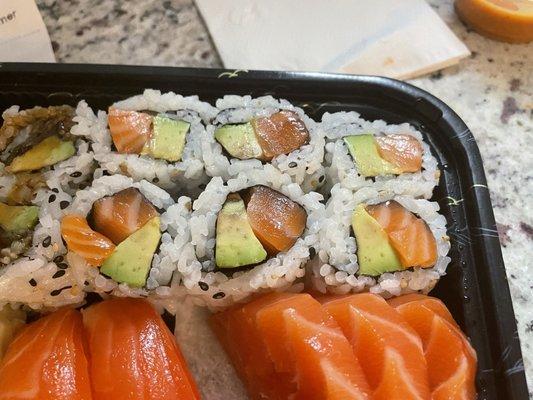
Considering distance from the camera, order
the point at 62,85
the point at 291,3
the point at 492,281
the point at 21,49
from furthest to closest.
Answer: the point at 291,3
the point at 21,49
the point at 62,85
the point at 492,281

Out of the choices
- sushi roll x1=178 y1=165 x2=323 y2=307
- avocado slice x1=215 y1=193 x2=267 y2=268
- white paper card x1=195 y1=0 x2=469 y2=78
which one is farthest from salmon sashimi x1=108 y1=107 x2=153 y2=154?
white paper card x1=195 y1=0 x2=469 y2=78

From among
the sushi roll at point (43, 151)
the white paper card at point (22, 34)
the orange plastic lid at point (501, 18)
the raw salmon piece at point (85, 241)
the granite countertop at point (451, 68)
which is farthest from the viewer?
the orange plastic lid at point (501, 18)

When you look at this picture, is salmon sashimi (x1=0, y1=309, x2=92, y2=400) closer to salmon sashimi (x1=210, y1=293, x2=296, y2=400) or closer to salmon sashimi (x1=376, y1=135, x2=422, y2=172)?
salmon sashimi (x1=210, y1=293, x2=296, y2=400)

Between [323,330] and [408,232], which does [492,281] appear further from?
[323,330]


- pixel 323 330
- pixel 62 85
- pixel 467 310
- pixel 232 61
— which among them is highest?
pixel 62 85

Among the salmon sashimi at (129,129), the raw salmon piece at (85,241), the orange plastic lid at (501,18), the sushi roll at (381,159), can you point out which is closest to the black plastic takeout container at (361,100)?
the sushi roll at (381,159)

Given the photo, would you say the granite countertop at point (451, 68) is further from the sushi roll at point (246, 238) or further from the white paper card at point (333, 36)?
the sushi roll at point (246, 238)

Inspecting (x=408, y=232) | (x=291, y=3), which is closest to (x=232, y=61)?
(x=291, y=3)
